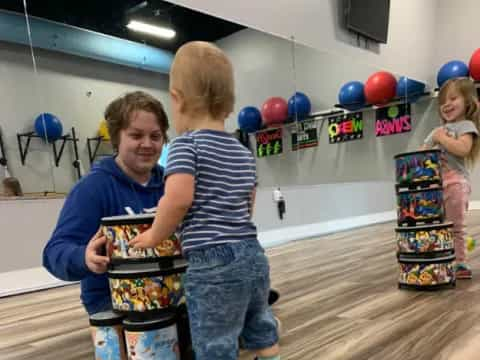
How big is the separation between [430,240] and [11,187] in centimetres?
276

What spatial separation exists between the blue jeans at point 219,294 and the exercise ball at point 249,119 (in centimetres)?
418

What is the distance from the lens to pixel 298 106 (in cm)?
543

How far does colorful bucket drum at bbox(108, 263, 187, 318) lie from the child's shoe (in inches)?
66.0

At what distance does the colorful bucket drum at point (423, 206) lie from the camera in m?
1.86

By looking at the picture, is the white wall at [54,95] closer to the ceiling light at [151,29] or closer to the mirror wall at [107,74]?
the mirror wall at [107,74]

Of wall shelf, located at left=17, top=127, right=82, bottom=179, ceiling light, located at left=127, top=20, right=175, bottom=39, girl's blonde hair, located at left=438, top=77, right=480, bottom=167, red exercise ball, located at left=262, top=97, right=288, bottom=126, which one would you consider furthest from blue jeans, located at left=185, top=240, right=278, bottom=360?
red exercise ball, located at left=262, top=97, right=288, bottom=126

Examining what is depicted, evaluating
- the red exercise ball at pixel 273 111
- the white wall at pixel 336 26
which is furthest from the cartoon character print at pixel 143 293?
the red exercise ball at pixel 273 111

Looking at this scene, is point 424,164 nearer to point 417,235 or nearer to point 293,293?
point 417,235

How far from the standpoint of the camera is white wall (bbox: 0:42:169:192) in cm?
346

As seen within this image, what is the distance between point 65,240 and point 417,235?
147cm

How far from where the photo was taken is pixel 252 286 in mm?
866

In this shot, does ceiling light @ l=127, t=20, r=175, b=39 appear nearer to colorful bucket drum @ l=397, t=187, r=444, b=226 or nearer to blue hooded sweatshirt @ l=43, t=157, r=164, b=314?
colorful bucket drum @ l=397, t=187, r=444, b=226

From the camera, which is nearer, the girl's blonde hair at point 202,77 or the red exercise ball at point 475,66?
the girl's blonde hair at point 202,77

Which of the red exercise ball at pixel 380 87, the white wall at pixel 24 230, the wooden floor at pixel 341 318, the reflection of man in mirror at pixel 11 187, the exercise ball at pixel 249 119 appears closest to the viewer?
the wooden floor at pixel 341 318
